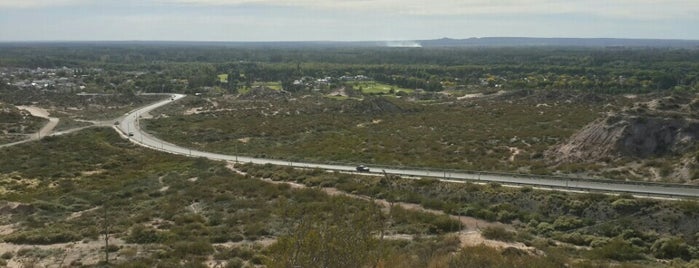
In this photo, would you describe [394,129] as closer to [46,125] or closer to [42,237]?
[42,237]

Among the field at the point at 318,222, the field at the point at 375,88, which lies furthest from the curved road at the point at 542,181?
the field at the point at 375,88

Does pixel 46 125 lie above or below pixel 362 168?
below

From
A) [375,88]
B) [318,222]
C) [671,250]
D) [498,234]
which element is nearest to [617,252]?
[671,250]

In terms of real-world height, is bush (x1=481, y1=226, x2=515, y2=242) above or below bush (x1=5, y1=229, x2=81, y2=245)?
above

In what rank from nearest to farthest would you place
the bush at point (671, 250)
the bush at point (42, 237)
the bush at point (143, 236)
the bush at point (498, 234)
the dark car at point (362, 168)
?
1. the bush at point (671, 250)
2. the bush at point (498, 234)
3. the bush at point (42, 237)
4. the bush at point (143, 236)
5. the dark car at point (362, 168)

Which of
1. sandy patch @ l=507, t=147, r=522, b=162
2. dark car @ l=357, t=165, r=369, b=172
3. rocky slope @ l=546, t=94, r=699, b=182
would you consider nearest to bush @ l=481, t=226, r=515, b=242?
rocky slope @ l=546, t=94, r=699, b=182

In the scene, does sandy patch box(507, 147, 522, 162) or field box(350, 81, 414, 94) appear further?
field box(350, 81, 414, 94)

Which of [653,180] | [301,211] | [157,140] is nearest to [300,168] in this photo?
[301,211]

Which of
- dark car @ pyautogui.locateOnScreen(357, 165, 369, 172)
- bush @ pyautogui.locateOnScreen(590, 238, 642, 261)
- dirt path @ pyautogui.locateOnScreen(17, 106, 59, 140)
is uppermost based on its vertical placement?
bush @ pyautogui.locateOnScreen(590, 238, 642, 261)

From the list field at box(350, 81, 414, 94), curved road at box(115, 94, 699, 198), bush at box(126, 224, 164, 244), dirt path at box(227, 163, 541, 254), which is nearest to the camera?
dirt path at box(227, 163, 541, 254)

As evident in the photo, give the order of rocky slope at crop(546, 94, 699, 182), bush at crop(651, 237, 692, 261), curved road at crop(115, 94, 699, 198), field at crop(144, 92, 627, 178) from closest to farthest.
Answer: bush at crop(651, 237, 692, 261), curved road at crop(115, 94, 699, 198), rocky slope at crop(546, 94, 699, 182), field at crop(144, 92, 627, 178)

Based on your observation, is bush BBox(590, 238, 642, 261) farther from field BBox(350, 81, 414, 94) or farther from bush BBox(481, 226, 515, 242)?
field BBox(350, 81, 414, 94)

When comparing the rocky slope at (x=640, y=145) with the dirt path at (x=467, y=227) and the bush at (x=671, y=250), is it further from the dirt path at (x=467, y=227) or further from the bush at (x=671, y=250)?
the dirt path at (x=467, y=227)
